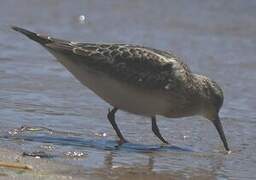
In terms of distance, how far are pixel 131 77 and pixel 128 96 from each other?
0.17 metres

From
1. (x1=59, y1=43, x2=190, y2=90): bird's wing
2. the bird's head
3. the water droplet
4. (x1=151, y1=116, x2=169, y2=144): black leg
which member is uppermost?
(x1=59, y1=43, x2=190, y2=90): bird's wing

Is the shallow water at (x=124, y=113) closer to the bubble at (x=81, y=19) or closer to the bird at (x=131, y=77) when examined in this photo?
the bubble at (x=81, y=19)

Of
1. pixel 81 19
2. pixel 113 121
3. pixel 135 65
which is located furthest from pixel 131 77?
pixel 81 19

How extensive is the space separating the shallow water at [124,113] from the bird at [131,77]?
0.85ft

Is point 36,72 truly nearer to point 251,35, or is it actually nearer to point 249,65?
point 249,65

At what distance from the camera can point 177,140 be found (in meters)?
7.81

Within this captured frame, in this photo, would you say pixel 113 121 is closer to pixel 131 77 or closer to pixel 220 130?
pixel 131 77

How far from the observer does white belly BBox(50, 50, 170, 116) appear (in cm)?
775

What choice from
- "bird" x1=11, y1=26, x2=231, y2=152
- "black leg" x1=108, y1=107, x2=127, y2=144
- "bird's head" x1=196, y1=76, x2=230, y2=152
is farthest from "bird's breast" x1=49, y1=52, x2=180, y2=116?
"bird's head" x1=196, y1=76, x2=230, y2=152

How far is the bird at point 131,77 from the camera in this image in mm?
7766

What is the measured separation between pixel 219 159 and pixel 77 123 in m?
1.49

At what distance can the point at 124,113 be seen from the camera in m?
8.69

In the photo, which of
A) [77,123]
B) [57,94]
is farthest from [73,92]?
[77,123]

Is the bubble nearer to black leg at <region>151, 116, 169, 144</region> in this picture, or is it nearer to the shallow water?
the shallow water
